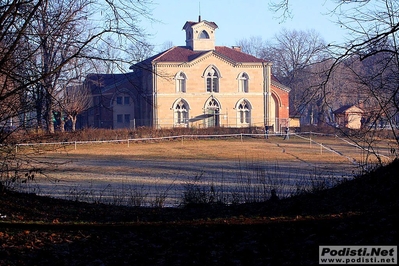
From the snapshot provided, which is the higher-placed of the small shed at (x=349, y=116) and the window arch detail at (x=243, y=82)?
the window arch detail at (x=243, y=82)

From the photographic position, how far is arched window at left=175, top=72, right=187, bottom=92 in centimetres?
6756

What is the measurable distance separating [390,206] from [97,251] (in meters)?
4.13

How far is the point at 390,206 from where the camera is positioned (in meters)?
7.69

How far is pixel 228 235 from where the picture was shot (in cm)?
759

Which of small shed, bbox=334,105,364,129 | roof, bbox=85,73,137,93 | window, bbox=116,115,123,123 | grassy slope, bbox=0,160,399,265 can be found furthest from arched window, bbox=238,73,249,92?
grassy slope, bbox=0,160,399,265

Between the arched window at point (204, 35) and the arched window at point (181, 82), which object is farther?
the arched window at point (204, 35)

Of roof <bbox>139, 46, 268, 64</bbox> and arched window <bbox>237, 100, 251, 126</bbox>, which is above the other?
roof <bbox>139, 46, 268, 64</bbox>

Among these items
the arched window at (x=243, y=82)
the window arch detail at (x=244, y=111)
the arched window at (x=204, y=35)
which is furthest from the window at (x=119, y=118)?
the arched window at (x=243, y=82)

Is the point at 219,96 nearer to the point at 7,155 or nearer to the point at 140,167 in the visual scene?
the point at 140,167

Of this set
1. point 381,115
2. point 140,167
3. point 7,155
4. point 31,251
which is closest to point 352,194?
point 381,115

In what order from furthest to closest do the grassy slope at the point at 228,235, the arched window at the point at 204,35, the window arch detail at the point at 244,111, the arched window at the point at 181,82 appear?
the arched window at the point at 204,35 < the window arch detail at the point at 244,111 < the arched window at the point at 181,82 < the grassy slope at the point at 228,235

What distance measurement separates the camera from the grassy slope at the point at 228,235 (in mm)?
6559

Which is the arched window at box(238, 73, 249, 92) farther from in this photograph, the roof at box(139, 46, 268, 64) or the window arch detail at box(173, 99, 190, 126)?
the window arch detail at box(173, 99, 190, 126)

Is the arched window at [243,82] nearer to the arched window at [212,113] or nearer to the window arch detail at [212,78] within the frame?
the window arch detail at [212,78]
